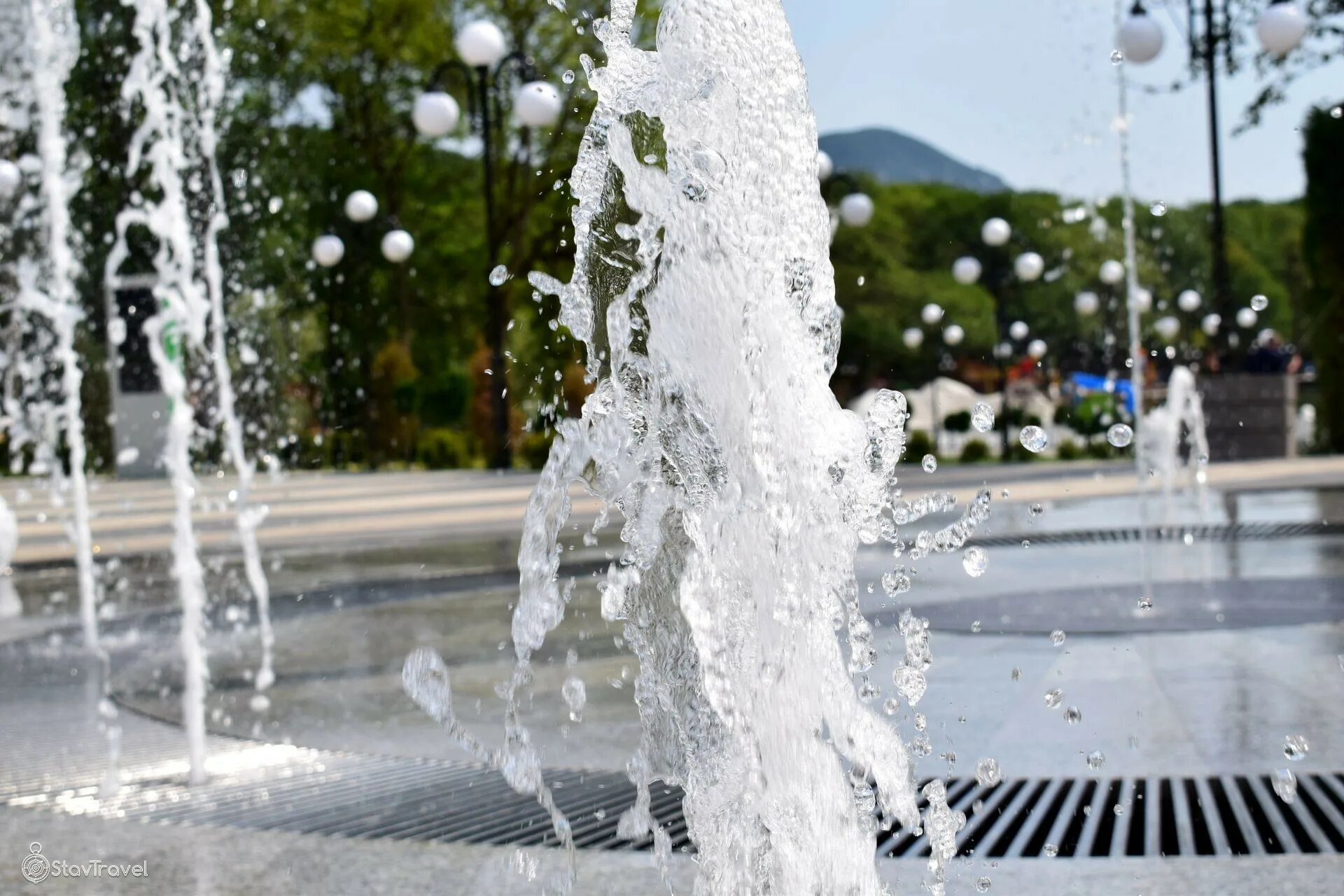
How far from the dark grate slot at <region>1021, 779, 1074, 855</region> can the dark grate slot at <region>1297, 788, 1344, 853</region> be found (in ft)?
1.81

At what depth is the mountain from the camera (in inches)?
2199

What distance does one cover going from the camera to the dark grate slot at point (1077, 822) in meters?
3.55

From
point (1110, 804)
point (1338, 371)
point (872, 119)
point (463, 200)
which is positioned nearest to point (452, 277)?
point (463, 200)

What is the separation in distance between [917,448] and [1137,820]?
71.3ft

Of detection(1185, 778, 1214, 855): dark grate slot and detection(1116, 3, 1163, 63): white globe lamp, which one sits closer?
detection(1185, 778, 1214, 855): dark grate slot

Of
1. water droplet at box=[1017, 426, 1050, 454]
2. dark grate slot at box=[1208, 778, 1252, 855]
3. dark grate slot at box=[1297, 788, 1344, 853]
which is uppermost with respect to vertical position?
water droplet at box=[1017, 426, 1050, 454]

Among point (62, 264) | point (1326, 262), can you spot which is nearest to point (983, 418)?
point (62, 264)

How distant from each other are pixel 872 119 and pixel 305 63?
3296 cm

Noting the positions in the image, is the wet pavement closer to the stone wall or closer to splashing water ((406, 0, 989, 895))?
splashing water ((406, 0, 989, 895))

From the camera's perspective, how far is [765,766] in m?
3.08

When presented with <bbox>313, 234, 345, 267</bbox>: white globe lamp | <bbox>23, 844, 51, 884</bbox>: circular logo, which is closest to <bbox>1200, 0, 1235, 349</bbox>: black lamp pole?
<bbox>313, 234, 345, 267</bbox>: white globe lamp

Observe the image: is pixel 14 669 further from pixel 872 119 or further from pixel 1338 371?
pixel 872 119

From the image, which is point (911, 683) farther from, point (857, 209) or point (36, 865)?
point (857, 209)

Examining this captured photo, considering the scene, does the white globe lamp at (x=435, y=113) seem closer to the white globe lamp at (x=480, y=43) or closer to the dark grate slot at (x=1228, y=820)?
the white globe lamp at (x=480, y=43)
